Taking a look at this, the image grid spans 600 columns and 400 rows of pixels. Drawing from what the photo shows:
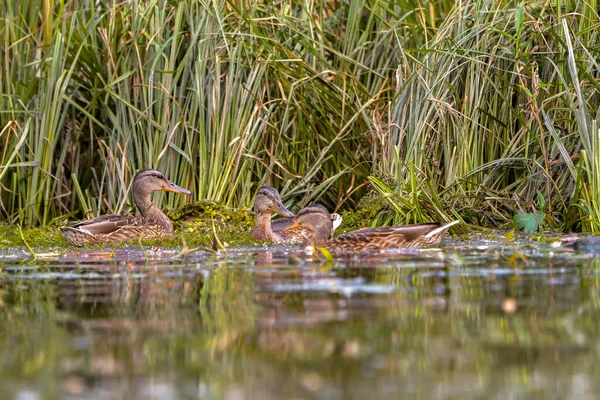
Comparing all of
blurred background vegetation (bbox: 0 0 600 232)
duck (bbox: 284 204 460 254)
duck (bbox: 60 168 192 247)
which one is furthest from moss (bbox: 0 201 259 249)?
duck (bbox: 284 204 460 254)

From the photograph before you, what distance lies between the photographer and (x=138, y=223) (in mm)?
9320

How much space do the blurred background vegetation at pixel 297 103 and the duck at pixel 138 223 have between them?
0.45 metres

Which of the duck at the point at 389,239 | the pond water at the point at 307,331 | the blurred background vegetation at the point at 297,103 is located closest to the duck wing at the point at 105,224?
the blurred background vegetation at the point at 297,103

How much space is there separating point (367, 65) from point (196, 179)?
6.26ft

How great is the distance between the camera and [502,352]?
151 inches

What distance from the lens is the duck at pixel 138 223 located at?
8.85m

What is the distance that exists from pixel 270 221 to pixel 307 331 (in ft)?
16.7

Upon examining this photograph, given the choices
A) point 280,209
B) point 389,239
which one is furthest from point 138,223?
point 389,239

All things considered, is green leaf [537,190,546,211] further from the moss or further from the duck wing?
the duck wing

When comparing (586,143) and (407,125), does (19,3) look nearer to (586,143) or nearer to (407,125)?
(407,125)

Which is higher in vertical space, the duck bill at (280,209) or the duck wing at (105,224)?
the duck bill at (280,209)

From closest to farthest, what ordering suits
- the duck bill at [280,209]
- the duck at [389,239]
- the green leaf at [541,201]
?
the duck at [389,239], the green leaf at [541,201], the duck bill at [280,209]

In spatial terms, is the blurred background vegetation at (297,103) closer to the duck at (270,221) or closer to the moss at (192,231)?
the moss at (192,231)

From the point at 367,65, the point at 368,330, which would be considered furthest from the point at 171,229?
the point at 368,330
